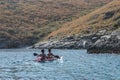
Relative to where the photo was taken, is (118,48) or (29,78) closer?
(29,78)

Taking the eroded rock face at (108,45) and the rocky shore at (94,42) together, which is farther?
the rocky shore at (94,42)

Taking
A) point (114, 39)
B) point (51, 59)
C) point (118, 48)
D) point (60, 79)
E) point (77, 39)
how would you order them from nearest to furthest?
point (60, 79), point (51, 59), point (118, 48), point (114, 39), point (77, 39)

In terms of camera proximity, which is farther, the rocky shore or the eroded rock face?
the rocky shore

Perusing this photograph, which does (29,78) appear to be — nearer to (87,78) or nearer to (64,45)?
(87,78)

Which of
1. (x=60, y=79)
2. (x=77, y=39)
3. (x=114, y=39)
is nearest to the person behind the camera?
(x=60, y=79)

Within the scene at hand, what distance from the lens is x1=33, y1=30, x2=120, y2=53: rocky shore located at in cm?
14312

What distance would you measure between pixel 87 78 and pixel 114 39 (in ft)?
298

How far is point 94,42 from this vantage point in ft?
584

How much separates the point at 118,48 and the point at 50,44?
68313mm

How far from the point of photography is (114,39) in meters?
149

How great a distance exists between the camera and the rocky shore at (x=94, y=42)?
470 feet

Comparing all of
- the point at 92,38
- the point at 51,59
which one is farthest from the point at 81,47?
the point at 51,59

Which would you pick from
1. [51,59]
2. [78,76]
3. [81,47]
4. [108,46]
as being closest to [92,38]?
[81,47]

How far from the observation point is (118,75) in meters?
62.8
